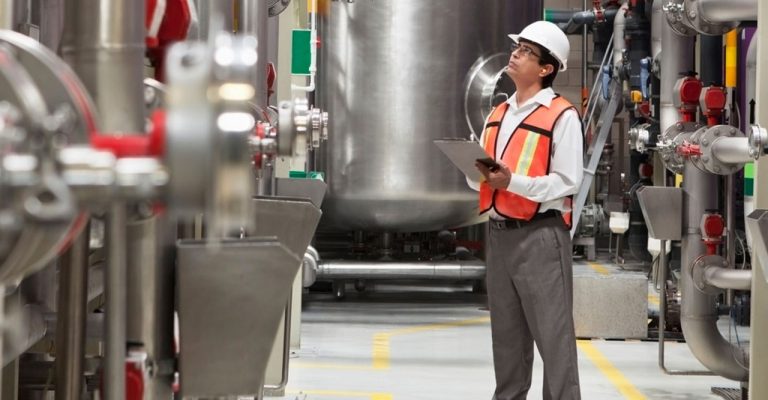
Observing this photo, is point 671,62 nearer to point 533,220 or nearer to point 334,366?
point 533,220

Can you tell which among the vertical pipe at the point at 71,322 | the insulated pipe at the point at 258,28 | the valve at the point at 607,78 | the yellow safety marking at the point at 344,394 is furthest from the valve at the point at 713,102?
the valve at the point at 607,78

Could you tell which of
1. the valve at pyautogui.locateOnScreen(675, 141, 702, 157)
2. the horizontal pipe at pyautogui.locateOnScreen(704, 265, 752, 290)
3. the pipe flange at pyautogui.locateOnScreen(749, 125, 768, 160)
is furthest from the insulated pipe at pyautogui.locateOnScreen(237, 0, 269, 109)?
the horizontal pipe at pyautogui.locateOnScreen(704, 265, 752, 290)

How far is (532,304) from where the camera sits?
304 cm

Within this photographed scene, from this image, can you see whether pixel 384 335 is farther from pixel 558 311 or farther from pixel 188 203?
pixel 188 203

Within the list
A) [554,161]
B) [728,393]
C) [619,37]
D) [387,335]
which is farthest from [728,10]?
[619,37]

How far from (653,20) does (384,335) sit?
2.87 m

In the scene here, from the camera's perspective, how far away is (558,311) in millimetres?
3008

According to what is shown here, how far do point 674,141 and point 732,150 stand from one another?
44 centimetres

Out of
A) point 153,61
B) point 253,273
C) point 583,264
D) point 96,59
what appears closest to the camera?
point 96,59

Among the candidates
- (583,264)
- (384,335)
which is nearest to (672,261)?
(583,264)

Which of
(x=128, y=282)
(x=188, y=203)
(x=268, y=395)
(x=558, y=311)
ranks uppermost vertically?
(x=188, y=203)

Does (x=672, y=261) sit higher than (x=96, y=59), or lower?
lower

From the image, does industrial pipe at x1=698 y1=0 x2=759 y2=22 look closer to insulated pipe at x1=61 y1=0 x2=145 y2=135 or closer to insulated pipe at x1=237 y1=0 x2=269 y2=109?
insulated pipe at x1=237 y1=0 x2=269 y2=109

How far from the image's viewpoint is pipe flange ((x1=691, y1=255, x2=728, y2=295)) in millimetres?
3957
